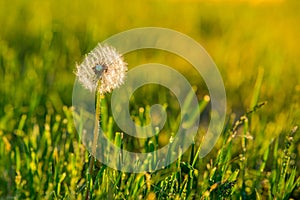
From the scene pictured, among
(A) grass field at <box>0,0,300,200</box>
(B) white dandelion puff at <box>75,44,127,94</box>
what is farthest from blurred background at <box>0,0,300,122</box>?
(B) white dandelion puff at <box>75,44,127,94</box>

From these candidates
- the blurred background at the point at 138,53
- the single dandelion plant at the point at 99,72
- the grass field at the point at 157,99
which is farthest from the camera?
the blurred background at the point at 138,53

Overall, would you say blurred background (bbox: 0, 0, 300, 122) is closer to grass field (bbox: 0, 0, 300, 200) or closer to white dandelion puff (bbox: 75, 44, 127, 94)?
grass field (bbox: 0, 0, 300, 200)

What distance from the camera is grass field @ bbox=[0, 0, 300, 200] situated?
6.45 feet

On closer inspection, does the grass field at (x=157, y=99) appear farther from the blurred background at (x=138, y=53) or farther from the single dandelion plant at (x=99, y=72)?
the single dandelion plant at (x=99, y=72)

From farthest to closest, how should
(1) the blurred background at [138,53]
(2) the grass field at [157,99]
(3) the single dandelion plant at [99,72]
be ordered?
(1) the blurred background at [138,53], (2) the grass field at [157,99], (3) the single dandelion plant at [99,72]

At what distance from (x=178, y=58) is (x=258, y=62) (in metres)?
0.51

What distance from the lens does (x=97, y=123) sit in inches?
66.4

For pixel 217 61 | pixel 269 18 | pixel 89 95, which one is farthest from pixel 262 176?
pixel 269 18

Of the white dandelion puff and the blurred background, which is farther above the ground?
the blurred background

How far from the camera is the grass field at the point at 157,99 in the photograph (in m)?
1.97

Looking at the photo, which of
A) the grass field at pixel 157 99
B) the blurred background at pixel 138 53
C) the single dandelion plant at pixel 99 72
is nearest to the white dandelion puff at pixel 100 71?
the single dandelion plant at pixel 99 72

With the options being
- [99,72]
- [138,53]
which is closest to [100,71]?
[99,72]

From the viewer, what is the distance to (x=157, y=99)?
306cm

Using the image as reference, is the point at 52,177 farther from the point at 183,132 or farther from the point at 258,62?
the point at 258,62
